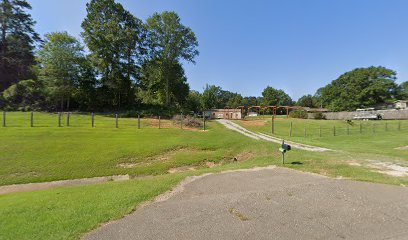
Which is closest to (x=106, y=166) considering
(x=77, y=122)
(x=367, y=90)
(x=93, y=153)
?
(x=93, y=153)

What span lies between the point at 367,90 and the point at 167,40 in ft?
192

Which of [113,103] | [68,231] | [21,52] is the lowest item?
[68,231]

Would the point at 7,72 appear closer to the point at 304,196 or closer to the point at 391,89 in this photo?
the point at 304,196

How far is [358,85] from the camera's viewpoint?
207ft

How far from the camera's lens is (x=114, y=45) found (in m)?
37.9

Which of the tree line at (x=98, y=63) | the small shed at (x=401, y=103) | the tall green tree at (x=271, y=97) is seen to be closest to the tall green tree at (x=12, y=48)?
the tree line at (x=98, y=63)

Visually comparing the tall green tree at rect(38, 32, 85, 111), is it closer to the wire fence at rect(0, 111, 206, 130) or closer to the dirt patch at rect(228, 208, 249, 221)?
the wire fence at rect(0, 111, 206, 130)

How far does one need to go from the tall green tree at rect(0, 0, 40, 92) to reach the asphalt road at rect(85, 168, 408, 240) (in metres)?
50.5

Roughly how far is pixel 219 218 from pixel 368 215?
2.93 meters

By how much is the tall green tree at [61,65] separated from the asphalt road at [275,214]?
38143 mm

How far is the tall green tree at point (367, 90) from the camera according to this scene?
60784 mm

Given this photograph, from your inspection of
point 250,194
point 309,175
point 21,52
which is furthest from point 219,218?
point 21,52

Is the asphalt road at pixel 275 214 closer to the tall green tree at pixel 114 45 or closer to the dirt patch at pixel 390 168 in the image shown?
the dirt patch at pixel 390 168

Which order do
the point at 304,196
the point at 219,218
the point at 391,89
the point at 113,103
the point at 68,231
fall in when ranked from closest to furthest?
the point at 68,231, the point at 219,218, the point at 304,196, the point at 113,103, the point at 391,89
